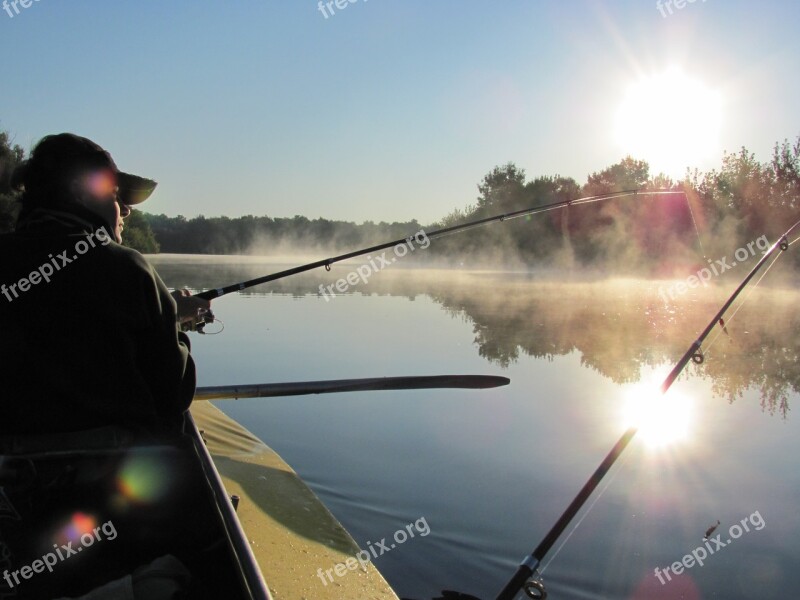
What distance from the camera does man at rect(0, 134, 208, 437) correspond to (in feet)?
5.41

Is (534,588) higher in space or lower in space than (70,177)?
lower

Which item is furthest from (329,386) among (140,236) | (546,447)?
(140,236)

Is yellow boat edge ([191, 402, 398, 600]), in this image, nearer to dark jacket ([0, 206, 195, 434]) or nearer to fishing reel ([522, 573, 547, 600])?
fishing reel ([522, 573, 547, 600])

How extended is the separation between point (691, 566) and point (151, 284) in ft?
9.14

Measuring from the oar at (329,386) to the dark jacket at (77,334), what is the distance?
2.25 meters

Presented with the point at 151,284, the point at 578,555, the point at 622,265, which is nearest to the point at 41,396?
the point at 151,284

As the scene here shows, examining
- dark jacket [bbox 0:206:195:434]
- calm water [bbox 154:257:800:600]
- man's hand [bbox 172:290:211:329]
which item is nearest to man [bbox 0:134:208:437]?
dark jacket [bbox 0:206:195:434]

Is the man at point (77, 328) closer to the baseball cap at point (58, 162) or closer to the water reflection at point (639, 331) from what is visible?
the baseball cap at point (58, 162)

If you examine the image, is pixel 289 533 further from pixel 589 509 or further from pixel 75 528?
pixel 589 509

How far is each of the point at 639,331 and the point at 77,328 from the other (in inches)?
361

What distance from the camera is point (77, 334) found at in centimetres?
167

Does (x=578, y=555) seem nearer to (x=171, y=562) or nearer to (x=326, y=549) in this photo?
(x=326, y=549)

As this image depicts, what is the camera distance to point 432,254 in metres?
44.5

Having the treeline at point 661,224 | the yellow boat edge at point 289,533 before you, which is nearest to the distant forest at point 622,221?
the treeline at point 661,224
